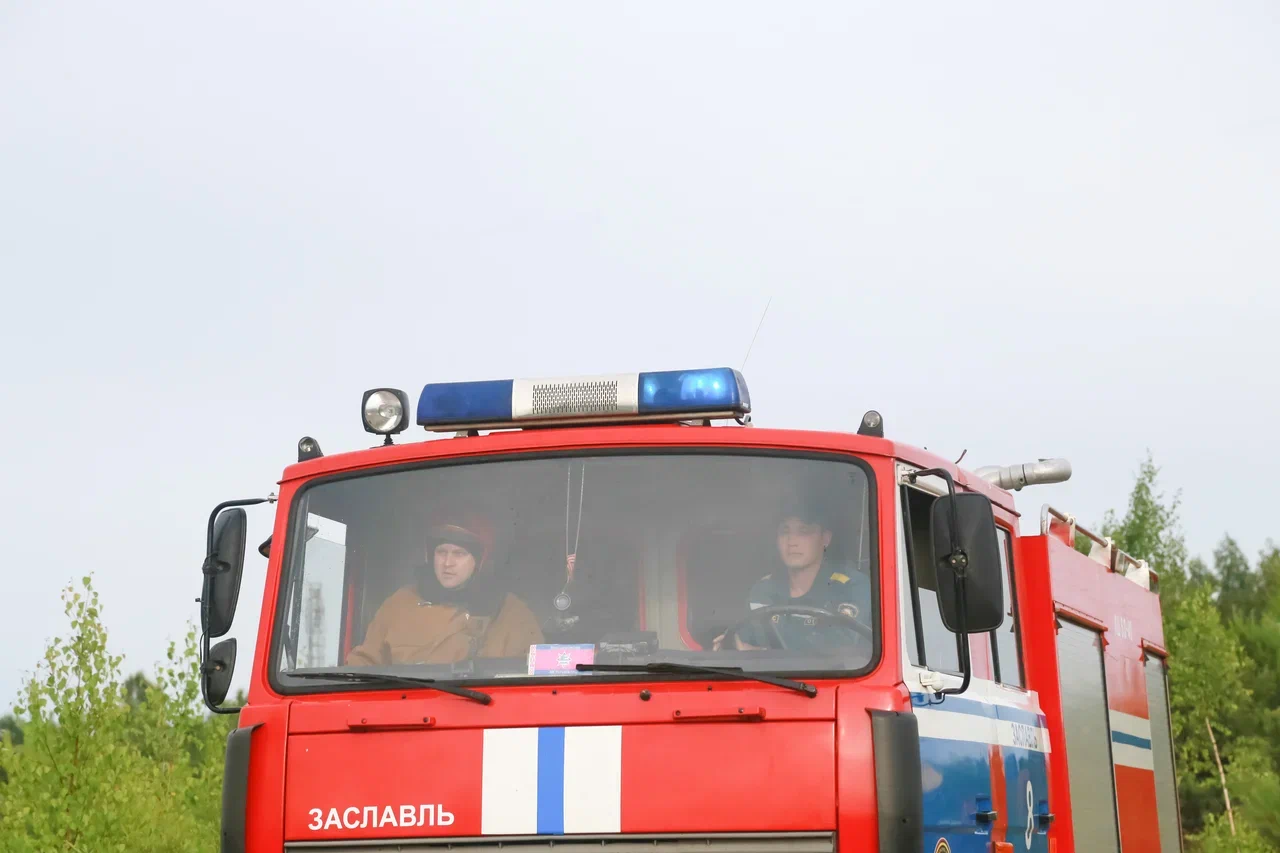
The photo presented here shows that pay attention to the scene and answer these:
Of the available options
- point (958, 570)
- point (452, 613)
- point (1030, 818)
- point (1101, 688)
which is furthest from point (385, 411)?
point (1101, 688)

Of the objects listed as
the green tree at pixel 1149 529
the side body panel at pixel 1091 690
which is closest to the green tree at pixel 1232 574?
the green tree at pixel 1149 529

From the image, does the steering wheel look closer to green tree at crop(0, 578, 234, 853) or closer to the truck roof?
the truck roof

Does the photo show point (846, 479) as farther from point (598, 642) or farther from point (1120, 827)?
point (1120, 827)

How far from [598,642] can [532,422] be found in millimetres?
951

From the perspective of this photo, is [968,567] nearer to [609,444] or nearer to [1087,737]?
[609,444]

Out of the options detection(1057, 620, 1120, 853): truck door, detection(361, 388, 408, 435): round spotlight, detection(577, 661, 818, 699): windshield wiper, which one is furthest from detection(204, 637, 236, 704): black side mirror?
detection(1057, 620, 1120, 853): truck door

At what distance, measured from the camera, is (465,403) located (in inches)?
235

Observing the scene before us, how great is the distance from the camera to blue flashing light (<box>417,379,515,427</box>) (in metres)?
5.90

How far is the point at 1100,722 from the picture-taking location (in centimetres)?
735

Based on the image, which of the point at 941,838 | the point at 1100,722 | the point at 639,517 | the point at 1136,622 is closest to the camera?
the point at 941,838

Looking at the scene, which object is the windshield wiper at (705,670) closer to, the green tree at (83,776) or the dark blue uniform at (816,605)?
the dark blue uniform at (816,605)

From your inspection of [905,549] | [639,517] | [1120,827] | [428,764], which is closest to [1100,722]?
[1120,827]

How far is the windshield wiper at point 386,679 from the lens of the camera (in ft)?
16.8

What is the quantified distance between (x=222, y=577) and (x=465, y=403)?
1040 millimetres
